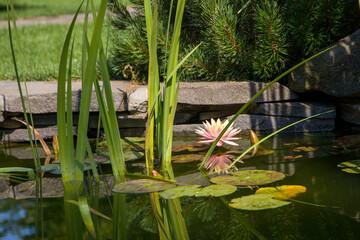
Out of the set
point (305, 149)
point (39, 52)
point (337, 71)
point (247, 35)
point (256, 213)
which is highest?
point (39, 52)

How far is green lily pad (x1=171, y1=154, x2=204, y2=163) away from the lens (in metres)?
2.06

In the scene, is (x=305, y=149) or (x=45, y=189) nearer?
(x=45, y=189)

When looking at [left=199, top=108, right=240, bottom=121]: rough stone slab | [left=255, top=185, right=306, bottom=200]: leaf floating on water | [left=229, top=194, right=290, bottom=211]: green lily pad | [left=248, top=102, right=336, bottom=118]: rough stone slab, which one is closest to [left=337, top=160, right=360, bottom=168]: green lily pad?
[left=255, top=185, right=306, bottom=200]: leaf floating on water

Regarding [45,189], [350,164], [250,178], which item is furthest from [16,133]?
[350,164]

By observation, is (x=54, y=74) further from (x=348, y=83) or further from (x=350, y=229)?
(x=350, y=229)

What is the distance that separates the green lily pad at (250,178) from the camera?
165 centimetres

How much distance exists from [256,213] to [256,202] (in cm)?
6

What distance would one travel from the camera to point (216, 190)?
5.18ft

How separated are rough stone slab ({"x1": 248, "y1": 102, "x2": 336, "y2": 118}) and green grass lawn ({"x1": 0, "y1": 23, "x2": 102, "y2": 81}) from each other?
1516mm

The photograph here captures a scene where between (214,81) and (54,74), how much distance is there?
1.40 metres

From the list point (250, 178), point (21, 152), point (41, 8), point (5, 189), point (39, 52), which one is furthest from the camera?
point (41, 8)

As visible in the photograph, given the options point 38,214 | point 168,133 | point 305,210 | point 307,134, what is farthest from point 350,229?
point 307,134

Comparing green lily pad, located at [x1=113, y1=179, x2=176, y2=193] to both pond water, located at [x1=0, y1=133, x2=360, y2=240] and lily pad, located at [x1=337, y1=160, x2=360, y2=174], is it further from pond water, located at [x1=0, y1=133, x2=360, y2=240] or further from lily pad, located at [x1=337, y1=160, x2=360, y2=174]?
lily pad, located at [x1=337, y1=160, x2=360, y2=174]

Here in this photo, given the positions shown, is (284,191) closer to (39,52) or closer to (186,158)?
(186,158)
